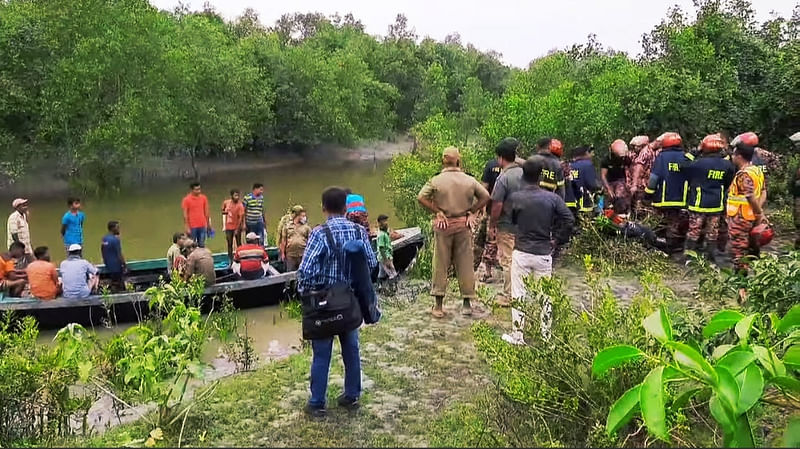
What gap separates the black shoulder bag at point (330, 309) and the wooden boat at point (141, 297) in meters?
3.61

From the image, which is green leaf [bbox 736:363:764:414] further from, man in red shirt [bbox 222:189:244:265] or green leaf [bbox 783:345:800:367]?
man in red shirt [bbox 222:189:244:265]

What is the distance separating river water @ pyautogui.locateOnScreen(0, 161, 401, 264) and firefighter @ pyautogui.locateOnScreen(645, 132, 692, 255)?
900cm

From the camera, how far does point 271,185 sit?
2948cm

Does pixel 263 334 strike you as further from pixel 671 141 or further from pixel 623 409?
pixel 623 409

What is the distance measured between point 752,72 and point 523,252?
9.69 m

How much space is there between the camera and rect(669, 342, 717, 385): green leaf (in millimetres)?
2594

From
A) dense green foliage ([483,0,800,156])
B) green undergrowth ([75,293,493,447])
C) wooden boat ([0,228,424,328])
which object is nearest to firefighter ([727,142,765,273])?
green undergrowth ([75,293,493,447])

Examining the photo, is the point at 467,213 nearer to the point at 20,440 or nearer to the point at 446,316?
the point at 446,316

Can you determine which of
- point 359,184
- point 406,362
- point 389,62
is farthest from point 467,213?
point 389,62

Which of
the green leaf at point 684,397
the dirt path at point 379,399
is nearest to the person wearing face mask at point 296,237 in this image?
the dirt path at point 379,399

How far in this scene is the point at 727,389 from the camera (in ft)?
Answer: 8.31

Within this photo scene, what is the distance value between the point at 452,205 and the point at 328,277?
2.20m

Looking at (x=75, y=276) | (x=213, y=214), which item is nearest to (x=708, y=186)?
(x=75, y=276)

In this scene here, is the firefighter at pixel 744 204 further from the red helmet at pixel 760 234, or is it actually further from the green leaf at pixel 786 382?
the green leaf at pixel 786 382
